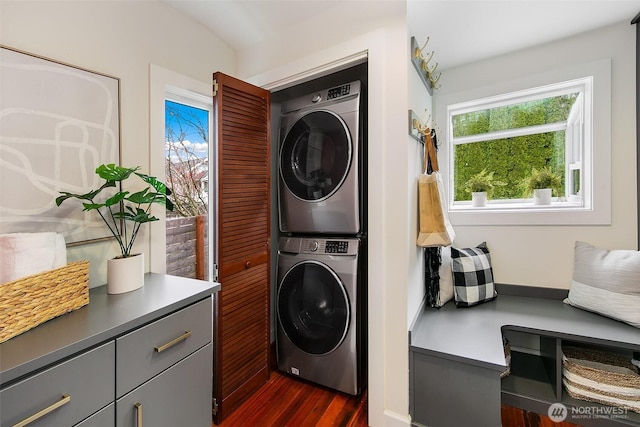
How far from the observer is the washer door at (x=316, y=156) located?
5.84 feet

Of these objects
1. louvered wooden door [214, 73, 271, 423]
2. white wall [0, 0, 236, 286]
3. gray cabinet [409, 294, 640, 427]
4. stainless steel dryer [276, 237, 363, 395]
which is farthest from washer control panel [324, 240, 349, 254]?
white wall [0, 0, 236, 286]

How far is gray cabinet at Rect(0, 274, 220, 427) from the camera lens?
0.67 m

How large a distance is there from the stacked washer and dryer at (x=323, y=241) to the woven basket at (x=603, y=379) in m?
1.14

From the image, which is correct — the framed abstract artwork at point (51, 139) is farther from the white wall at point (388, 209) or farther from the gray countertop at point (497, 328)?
the gray countertop at point (497, 328)

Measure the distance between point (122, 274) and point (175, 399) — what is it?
54cm

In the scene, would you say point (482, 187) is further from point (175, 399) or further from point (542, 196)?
point (175, 399)

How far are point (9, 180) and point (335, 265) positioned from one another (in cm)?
155

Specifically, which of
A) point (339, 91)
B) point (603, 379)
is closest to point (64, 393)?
point (339, 91)

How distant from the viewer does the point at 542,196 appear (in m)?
2.05

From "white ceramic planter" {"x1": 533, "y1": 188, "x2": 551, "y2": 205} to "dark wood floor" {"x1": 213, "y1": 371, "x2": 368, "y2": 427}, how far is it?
6.21ft

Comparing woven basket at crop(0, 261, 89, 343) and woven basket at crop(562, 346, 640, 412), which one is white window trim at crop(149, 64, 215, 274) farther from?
woven basket at crop(562, 346, 640, 412)

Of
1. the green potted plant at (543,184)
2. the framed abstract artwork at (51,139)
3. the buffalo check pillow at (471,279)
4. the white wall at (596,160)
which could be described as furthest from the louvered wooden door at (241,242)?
the green potted plant at (543,184)

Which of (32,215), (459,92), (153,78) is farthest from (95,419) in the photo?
(459,92)

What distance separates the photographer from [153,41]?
60.1 inches
